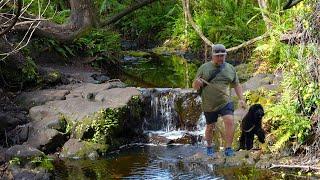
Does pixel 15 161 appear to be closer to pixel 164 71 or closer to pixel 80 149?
pixel 80 149

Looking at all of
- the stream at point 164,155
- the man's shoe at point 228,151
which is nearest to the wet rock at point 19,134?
the stream at point 164,155

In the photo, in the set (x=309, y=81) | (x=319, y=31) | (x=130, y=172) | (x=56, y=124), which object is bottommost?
(x=130, y=172)

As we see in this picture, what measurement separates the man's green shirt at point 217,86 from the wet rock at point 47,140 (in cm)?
348

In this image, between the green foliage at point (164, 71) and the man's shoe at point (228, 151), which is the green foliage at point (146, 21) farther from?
the man's shoe at point (228, 151)

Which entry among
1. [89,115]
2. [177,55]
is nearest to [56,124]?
[89,115]

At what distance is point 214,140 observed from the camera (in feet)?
35.1

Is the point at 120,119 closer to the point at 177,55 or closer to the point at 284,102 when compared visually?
the point at 284,102

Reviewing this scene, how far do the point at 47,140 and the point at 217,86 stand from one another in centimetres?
383

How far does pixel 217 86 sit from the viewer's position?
328 inches

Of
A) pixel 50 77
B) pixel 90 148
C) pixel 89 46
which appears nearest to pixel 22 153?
pixel 90 148

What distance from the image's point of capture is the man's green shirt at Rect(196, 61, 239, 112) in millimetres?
8320

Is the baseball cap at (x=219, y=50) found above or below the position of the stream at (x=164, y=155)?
above

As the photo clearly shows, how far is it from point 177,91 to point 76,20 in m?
3.36

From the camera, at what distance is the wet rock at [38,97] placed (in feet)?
39.6
